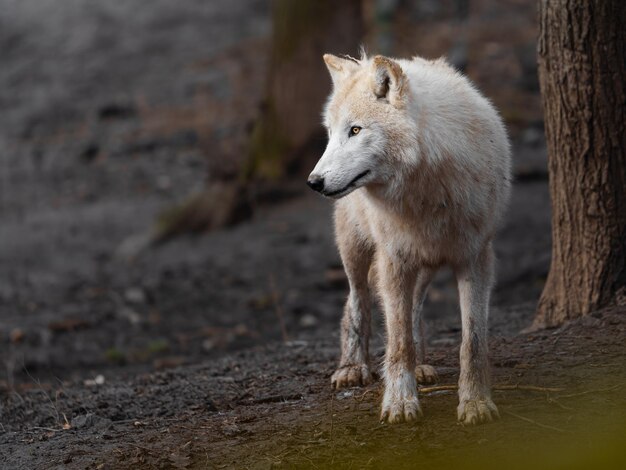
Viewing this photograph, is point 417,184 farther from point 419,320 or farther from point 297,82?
point 297,82

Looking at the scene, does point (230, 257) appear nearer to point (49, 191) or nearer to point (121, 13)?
point (49, 191)

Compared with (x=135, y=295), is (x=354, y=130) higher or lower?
higher

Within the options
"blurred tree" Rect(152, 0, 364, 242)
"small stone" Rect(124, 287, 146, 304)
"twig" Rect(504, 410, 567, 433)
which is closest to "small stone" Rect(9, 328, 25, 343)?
"small stone" Rect(124, 287, 146, 304)

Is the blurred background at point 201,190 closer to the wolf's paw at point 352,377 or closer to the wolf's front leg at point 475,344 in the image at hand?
the wolf's paw at point 352,377

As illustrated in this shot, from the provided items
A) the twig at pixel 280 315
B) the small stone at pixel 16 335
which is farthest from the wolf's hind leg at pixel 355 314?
the small stone at pixel 16 335

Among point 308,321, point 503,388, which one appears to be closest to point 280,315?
point 308,321

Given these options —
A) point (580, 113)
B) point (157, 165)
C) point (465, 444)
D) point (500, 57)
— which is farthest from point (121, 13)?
point (465, 444)

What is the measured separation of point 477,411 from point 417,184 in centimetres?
125

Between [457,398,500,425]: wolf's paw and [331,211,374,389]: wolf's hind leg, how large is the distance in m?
1.16

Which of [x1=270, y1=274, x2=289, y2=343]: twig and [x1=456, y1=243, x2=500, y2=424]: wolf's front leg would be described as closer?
[x1=456, y1=243, x2=500, y2=424]: wolf's front leg

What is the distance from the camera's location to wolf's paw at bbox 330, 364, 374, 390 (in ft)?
20.1

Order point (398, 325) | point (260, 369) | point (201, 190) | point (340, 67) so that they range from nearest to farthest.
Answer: point (398, 325) → point (340, 67) → point (260, 369) → point (201, 190)

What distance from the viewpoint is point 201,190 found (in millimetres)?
14211

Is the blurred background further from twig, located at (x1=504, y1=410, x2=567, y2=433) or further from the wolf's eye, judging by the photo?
the wolf's eye
